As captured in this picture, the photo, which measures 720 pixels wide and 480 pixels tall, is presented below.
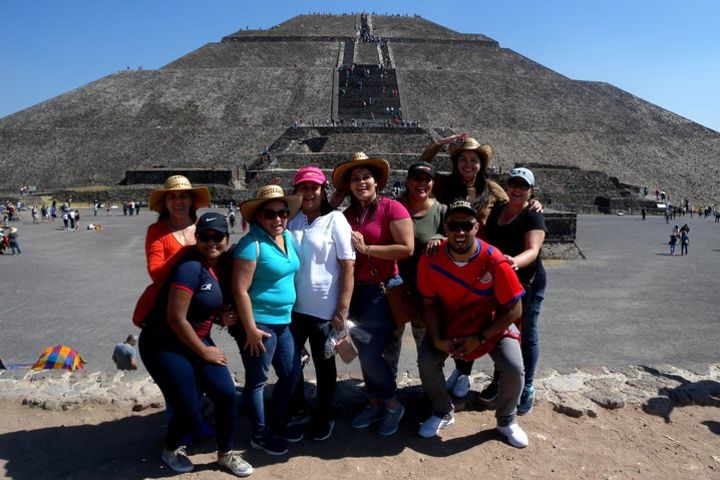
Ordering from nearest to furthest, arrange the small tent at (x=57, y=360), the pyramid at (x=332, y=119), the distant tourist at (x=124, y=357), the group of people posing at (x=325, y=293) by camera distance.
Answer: the group of people posing at (x=325, y=293) < the distant tourist at (x=124, y=357) < the small tent at (x=57, y=360) < the pyramid at (x=332, y=119)

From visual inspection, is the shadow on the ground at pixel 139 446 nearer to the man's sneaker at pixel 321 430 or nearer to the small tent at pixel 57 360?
the man's sneaker at pixel 321 430

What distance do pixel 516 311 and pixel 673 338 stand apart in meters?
4.22

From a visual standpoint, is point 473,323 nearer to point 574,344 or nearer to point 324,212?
point 324,212

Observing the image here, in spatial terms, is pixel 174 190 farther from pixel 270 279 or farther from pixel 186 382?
pixel 186 382

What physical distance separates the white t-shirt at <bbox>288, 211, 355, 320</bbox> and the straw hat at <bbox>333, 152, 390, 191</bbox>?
12.2 inches

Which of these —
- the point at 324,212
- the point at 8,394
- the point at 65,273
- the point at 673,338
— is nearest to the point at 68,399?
the point at 8,394

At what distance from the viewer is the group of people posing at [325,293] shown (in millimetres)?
2936

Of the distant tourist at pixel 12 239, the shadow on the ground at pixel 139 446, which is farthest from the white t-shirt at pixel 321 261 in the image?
the distant tourist at pixel 12 239

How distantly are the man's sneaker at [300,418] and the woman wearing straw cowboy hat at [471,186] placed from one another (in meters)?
1.08

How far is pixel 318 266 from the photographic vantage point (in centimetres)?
315

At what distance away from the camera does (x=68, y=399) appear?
4043 mm

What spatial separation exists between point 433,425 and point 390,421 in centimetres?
28

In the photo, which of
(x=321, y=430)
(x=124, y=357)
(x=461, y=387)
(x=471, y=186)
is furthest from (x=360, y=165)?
(x=124, y=357)

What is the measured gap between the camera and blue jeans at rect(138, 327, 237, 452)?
2.90m
